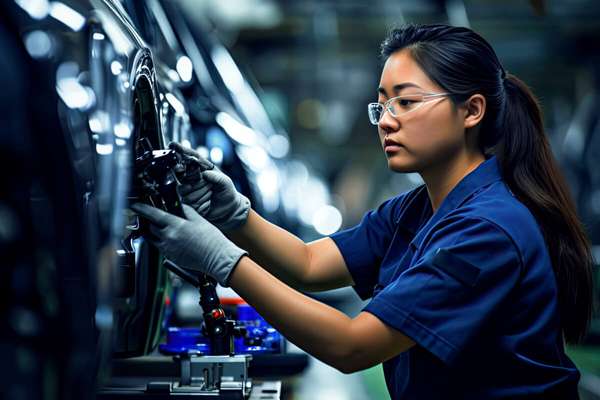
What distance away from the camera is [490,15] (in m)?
10.7

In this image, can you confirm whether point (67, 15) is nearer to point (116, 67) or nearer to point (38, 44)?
point (38, 44)

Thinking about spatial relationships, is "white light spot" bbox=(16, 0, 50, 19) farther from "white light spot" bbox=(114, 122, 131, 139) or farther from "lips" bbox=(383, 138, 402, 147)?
"lips" bbox=(383, 138, 402, 147)

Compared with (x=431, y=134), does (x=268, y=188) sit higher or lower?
higher

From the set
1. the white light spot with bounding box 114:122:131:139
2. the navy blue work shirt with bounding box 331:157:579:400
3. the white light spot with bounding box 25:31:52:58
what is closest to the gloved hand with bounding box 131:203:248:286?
A: the white light spot with bounding box 114:122:131:139

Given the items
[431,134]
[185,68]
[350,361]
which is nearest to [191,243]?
[350,361]

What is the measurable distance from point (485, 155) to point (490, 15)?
9.27 m

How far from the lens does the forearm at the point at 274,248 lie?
206 centimetres

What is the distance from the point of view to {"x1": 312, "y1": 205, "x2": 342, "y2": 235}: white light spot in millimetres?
24169

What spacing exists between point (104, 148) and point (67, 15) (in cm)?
20

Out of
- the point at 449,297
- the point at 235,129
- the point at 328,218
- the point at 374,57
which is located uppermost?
the point at 374,57

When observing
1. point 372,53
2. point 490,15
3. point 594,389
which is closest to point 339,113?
point 372,53

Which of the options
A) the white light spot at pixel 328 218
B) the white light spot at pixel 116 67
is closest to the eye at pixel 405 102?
the white light spot at pixel 116 67

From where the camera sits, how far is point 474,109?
1.85 metres

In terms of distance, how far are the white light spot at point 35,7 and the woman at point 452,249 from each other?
52 centimetres
